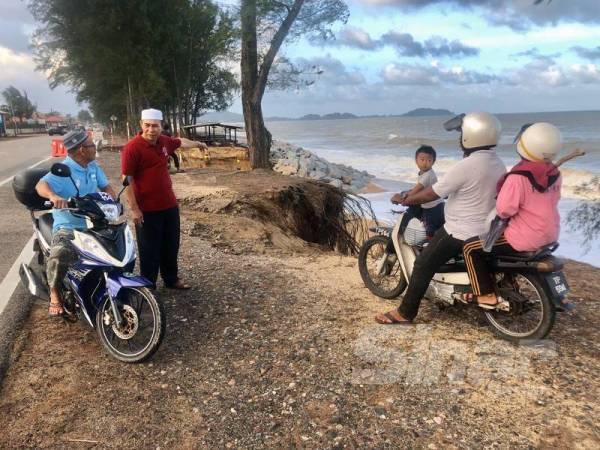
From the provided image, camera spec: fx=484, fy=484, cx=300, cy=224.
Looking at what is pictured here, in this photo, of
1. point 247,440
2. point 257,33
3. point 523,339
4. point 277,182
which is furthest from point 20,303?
point 257,33

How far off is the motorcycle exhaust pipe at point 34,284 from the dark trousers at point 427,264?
3313 mm

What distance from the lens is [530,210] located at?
3729mm

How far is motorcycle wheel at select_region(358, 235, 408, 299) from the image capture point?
522 cm

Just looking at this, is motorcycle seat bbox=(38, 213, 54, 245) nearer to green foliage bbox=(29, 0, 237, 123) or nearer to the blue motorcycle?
the blue motorcycle

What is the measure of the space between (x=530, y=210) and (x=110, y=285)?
3.32m

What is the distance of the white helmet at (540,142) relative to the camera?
3.59 metres

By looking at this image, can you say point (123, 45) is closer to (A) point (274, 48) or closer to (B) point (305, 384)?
(A) point (274, 48)

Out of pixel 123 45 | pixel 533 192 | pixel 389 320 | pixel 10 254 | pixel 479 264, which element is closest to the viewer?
pixel 533 192

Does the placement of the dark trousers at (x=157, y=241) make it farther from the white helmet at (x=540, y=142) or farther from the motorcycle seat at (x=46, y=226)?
the white helmet at (x=540, y=142)

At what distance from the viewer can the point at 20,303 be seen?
5086 mm

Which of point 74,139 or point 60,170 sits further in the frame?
point 74,139

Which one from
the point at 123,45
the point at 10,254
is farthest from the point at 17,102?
the point at 10,254

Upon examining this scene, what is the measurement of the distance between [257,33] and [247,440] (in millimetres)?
13617

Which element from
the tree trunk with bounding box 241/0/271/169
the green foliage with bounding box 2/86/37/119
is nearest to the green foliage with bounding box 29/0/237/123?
the tree trunk with bounding box 241/0/271/169
